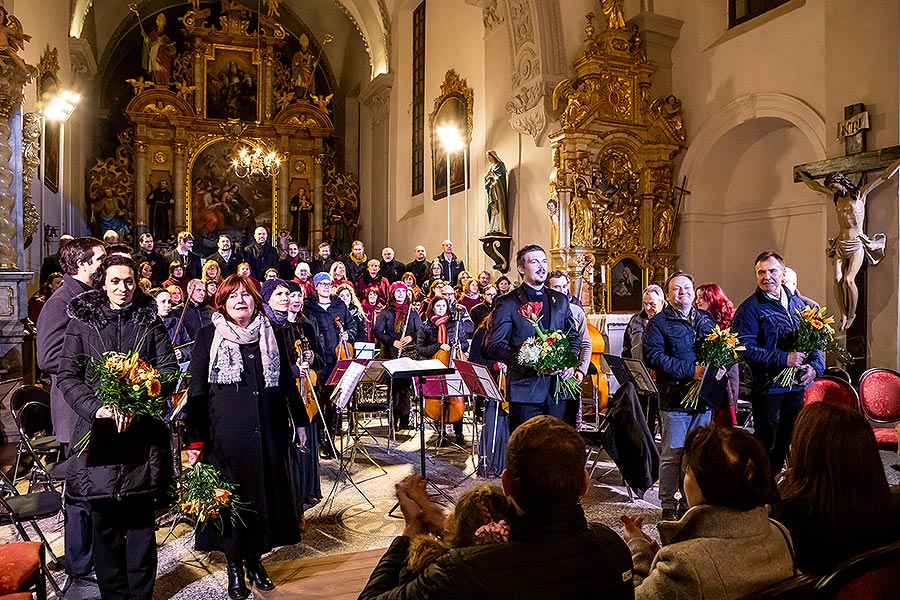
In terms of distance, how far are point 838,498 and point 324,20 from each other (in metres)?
24.5

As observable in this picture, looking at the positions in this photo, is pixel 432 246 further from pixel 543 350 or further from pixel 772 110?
pixel 543 350

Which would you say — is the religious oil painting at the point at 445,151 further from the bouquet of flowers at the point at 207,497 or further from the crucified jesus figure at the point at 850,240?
the bouquet of flowers at the point at 207,497

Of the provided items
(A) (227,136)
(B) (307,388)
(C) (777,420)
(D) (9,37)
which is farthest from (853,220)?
(A) (227,136)

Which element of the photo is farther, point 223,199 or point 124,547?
point 223,199

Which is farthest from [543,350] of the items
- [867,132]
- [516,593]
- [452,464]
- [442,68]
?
[442,68]

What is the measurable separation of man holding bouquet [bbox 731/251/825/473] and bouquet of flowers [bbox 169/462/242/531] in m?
3.66

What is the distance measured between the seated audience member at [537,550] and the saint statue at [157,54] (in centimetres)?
2204

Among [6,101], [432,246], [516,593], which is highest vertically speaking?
[6,101]

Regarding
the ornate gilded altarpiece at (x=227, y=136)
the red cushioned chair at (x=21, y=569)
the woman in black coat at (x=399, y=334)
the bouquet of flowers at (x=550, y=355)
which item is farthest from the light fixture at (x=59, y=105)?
the red cushioned chair at (x=21, y=569)

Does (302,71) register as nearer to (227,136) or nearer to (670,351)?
(227,136)

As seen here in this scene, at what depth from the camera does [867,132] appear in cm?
841

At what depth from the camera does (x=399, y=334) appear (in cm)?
977

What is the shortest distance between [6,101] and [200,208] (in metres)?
12.8

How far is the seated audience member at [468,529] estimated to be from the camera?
169cm
